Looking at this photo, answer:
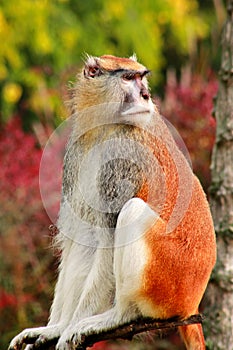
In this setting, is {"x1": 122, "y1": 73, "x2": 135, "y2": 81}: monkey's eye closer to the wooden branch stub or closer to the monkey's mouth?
the monkey's mouth

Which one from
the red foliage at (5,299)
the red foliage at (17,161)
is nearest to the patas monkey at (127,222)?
the red foliage at (5,299)

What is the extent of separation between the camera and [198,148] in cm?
700

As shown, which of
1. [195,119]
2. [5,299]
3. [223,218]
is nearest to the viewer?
[223,218]

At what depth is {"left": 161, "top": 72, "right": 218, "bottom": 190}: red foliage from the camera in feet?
22.8

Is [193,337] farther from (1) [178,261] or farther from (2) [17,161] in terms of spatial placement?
(2) [17,161]

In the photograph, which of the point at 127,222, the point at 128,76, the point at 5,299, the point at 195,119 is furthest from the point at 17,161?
the point at 127,222

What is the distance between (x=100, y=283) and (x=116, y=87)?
1028 mm

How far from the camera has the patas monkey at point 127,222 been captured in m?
3.90

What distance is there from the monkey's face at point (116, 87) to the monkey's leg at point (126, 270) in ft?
1.67

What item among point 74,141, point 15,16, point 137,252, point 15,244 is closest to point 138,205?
point 137,252

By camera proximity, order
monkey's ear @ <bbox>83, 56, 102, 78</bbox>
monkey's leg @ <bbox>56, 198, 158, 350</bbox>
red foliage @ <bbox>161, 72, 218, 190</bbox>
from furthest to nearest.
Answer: red foliage @ <bbox>161, 72, 218, 190</bbox>, monkey's ear @ <bbox>83, 56, 102, 78</bbox>, monkey's leg @ <bbox>56, 198, 158, 350</bbox>

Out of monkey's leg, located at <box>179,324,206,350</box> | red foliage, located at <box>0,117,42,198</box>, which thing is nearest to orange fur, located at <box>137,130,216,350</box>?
monkey's leg, located at <box>179,324,206,350</box>

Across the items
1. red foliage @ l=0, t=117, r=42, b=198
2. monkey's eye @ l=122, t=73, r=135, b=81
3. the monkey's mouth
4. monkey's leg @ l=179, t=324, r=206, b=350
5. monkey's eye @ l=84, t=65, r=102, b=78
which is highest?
monkey's eye @ l=84, t=65, r=102, b=78

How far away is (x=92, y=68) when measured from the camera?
14.3ft
